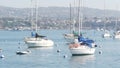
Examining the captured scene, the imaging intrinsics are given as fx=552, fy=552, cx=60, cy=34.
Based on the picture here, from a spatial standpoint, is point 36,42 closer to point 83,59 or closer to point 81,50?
point 81,50

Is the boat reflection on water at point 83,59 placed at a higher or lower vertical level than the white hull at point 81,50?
lower

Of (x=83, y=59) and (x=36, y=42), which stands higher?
(x=36, y=42)

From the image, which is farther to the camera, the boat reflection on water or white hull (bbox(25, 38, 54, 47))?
white hull (bbox(25, 38, 54, 47))

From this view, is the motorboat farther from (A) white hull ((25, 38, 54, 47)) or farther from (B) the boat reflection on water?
(A) white hull ((25, 38, 54, 47))

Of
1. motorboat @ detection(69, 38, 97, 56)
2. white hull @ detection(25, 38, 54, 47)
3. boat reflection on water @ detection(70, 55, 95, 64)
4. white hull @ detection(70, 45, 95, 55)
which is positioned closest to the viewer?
boat reflection on water @ detection(70, 55, 95, 64)

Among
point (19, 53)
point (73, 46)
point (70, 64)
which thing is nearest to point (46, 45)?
point (19, 53)

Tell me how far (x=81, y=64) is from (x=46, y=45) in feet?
107

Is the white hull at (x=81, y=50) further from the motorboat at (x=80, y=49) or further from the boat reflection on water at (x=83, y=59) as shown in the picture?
the boat reflection on water at (x=83, y=59)

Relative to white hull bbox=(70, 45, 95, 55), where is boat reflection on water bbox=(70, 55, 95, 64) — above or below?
below

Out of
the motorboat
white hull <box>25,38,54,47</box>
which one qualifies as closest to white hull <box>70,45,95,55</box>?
the motorboat

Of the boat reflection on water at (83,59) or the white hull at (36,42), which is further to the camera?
the white hull at (36,42)

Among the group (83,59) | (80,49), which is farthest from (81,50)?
(83,59)

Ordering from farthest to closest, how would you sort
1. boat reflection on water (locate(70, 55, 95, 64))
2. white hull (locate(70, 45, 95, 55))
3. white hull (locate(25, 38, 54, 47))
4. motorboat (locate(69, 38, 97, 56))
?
Answer: 1. white hull (locate(25, 38, 54, 47))
2. white hull (locate(70, 45, 95, 55))
3. motorboat (locate(69, 38, 97, 56))
4. boat reflection on water (locate(70, 55, 95, 64))

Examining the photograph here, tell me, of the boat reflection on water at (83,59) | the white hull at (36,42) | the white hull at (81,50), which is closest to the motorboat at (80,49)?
the white hull at (81,50)
